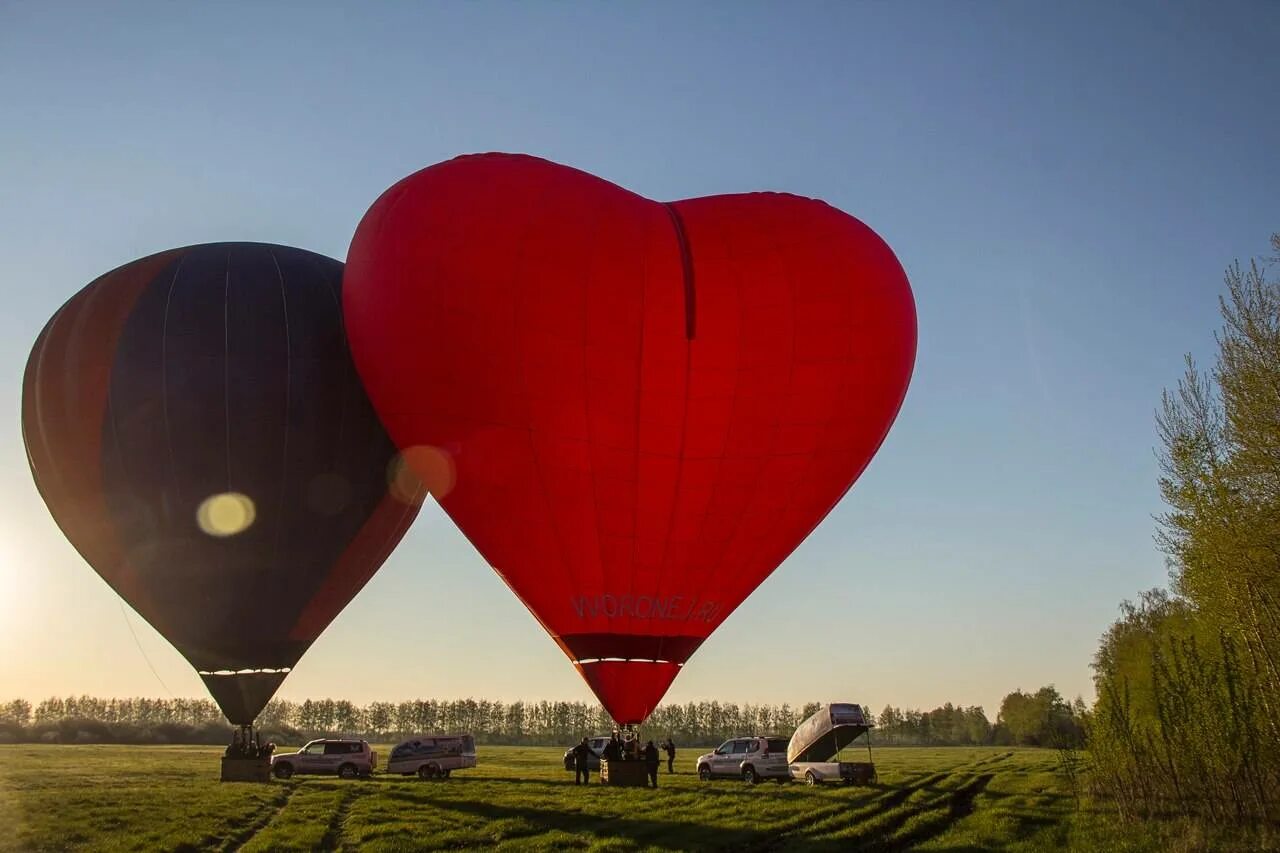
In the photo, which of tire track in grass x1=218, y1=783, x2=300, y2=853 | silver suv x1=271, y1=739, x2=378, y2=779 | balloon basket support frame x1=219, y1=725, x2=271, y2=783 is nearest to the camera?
tire track in grass x1=218, y1=783, x2=300, y2=853

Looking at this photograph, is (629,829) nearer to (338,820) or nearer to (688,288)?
(338,820)

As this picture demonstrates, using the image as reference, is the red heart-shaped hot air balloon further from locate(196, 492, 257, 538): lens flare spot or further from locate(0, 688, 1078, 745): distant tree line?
locate(0, 688, 1078, 745): distant tree line

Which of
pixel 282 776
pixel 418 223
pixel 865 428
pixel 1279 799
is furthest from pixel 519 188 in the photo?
pixel 282 776

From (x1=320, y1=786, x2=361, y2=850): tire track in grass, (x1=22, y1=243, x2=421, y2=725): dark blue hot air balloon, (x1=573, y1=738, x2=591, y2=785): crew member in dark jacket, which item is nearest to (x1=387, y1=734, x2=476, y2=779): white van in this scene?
(x1=573, y1=738, x2=591, y2=785): crew member in dark jacket

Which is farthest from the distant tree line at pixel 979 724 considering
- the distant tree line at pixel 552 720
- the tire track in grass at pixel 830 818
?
the tire track in grass at pixel 830 818

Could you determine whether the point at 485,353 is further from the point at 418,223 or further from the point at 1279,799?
the point at 1279,799
